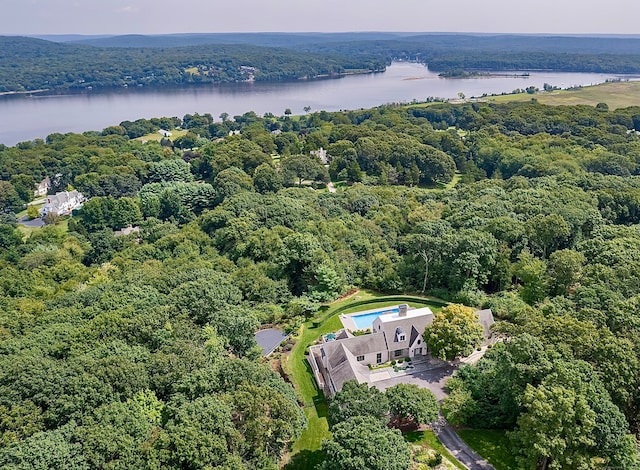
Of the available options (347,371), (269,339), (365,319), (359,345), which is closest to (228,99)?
(365,319)

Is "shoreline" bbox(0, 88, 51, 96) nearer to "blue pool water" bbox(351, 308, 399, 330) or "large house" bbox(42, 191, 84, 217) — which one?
"large house" bbox(42, 191, 84, 217)

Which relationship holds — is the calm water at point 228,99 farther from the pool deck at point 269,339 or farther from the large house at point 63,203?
the pool deck at point 269,339

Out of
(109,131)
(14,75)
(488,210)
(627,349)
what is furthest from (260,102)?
(627,349)

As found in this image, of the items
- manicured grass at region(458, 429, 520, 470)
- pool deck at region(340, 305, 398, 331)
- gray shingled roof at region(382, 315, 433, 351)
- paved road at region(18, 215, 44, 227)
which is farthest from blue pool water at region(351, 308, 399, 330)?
paved road at region(18, 215, 44, 227)

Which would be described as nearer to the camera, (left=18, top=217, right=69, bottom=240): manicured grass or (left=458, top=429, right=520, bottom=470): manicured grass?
(left=458, top=429, right=520, bottom=470): manicured grass

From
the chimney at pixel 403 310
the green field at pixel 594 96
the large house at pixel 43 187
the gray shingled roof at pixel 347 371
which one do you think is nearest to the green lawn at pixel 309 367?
the gray shingled roof at pixel 347 371

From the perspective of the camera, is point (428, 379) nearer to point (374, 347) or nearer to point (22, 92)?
point (374, 347)
